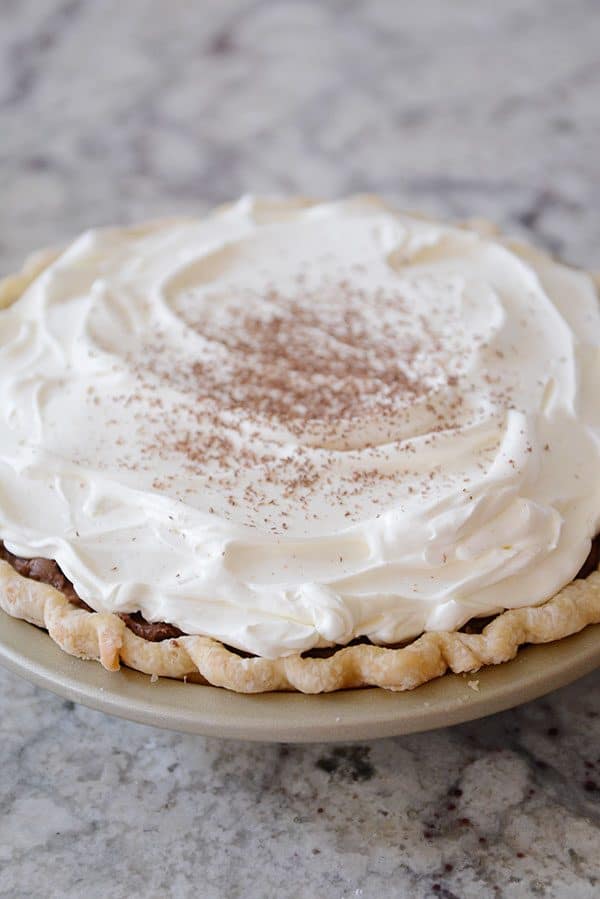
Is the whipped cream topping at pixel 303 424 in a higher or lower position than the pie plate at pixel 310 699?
higher

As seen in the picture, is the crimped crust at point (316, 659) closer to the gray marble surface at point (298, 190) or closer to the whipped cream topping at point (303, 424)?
the whipped cream topping at point (303, 424)

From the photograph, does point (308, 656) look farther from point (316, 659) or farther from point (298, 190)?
point (298, 190)

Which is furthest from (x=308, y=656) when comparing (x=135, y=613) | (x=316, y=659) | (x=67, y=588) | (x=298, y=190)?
(x=298, y=190)

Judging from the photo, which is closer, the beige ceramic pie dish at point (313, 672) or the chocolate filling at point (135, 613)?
the beige ceramic pie dish at point (313, 672)

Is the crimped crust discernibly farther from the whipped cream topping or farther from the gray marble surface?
the gray marble surface

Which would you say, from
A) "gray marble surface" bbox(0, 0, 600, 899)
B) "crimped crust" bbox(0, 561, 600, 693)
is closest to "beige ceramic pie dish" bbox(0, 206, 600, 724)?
"crimped crust" bbox(0, 561, 600, 693)

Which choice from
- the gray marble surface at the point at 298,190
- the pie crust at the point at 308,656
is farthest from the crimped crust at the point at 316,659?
the gray marble surface at the point at 298,190
